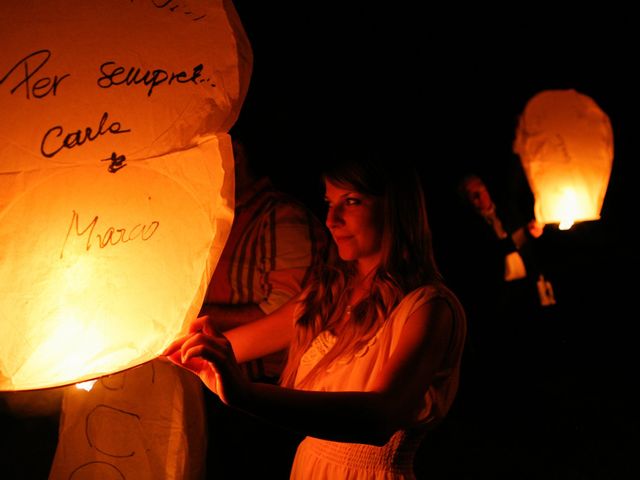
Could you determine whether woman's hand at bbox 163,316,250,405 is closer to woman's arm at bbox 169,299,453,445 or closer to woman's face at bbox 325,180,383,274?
woman's arm at bbox 169,299,453,445

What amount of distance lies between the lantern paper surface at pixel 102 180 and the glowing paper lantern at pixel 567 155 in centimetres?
165

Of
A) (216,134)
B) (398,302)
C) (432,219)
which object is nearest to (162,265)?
(216,134)

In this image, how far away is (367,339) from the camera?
4.91 feet

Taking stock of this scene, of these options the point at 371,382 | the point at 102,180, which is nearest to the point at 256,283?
the point at 371,382

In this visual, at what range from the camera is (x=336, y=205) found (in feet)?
5.22

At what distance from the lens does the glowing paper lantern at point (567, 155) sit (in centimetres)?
232

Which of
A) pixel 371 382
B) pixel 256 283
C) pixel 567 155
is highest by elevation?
pixel 567 155

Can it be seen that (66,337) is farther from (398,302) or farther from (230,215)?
(398,302)

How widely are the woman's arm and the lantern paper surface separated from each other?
112mm

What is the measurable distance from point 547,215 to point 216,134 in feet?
5.64

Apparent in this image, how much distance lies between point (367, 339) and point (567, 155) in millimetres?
1299

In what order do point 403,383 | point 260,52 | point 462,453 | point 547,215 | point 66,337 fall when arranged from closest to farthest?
1. point 66,337
2. point 403,383
3. point 547,215
4. point 260,52
5. point 462,453

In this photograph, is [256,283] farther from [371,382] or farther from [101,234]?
[101,234]

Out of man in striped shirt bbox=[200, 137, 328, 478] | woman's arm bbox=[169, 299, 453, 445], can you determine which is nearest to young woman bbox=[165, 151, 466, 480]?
woman's arm bbox=[169, 299, 453, 445]
